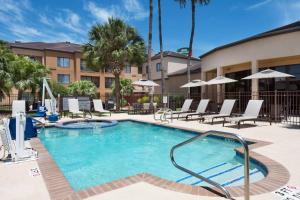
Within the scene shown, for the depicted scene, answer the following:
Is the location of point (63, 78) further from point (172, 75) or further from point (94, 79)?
point (172, 75)

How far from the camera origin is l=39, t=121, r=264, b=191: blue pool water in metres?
5.84

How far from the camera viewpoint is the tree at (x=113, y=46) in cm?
2063

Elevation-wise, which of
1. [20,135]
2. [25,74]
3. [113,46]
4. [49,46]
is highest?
[49,46]

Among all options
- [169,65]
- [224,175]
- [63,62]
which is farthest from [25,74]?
[63,62]

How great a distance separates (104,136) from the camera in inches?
432

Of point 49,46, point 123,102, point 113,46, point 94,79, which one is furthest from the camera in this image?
point 94,79

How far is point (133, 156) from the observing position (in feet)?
25.6

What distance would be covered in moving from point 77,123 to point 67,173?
835cm

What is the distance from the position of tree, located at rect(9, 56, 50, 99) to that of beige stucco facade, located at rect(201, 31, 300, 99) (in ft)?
50.4

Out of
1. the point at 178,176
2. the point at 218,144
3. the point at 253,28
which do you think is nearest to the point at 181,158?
the point at 178,176

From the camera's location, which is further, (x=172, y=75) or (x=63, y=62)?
(x=63, y=62)

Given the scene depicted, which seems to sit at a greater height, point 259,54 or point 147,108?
point 259,54

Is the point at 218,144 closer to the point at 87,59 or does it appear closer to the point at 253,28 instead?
the point at 87,59

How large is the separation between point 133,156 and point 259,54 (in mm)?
11924
